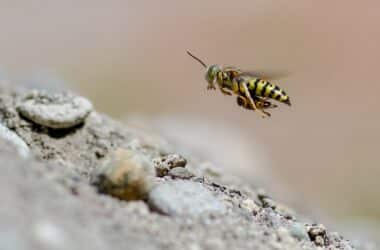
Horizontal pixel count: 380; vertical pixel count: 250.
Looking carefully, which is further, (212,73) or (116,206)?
(212,73)

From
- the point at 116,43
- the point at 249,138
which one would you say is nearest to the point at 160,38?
the point at 116,43

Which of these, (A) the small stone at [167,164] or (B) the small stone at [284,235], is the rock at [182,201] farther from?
(A) the small stone at [167,164]

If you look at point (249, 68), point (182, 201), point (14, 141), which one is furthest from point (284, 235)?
point (249, 68)

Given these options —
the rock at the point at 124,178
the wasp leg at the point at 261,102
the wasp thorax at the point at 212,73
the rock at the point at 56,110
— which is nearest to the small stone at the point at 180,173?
the rock at the point at 124,178

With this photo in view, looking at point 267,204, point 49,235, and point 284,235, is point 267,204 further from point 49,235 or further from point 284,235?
point 49,235

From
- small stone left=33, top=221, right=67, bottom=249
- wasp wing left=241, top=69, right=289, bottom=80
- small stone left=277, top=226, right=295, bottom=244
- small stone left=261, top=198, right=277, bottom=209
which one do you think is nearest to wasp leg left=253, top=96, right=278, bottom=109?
wasp wing left=241, top=69, right=289, bottom=80

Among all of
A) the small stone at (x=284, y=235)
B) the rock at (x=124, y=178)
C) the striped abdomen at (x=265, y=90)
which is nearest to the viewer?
the rock at (x=124, y=178)
